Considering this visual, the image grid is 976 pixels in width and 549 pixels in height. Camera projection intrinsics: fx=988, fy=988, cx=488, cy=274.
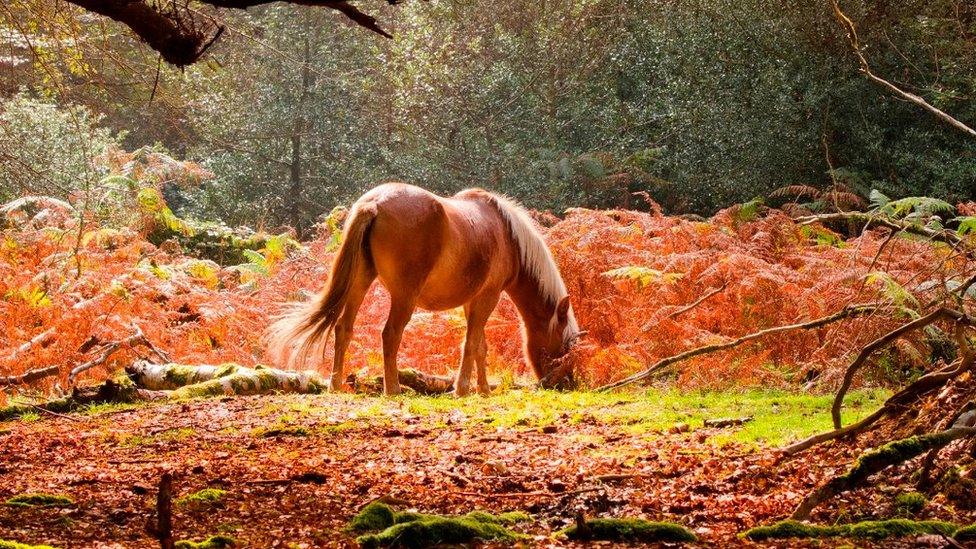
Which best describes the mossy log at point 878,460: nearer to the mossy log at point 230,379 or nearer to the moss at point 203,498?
the moss at point 203,498

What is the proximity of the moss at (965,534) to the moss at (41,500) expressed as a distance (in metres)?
3.52

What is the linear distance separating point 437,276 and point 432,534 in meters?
6.00

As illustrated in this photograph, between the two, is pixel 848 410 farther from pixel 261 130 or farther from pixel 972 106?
pixel 261 130

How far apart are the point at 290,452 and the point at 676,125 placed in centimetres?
1639

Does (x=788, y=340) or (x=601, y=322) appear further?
(x=601, y=322)

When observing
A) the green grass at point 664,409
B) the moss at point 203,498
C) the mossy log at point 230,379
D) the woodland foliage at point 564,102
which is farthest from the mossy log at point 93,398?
the moss at point 203,498

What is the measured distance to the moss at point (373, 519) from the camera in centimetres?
385

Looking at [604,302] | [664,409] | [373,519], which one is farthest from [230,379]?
[373,519]

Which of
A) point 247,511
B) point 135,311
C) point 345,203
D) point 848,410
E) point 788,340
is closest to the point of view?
point 247,511

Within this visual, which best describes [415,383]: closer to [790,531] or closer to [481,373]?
[481,373]

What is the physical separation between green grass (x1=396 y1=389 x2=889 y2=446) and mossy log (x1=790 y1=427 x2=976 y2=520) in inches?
63.7

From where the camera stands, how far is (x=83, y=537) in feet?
12.2

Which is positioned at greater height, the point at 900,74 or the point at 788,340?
the point at 900,74

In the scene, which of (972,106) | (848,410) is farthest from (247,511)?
(972,106)
